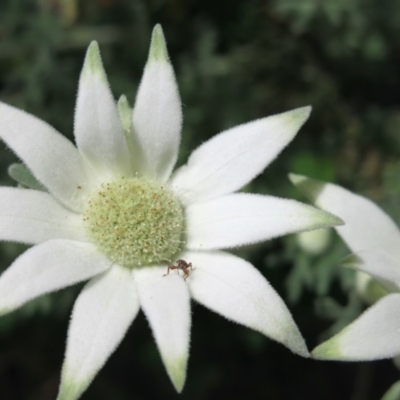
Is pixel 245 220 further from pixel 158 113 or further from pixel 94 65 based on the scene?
pixel 94 65

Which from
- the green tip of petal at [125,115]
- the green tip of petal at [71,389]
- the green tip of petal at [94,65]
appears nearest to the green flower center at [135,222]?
the green tip of petal at [125,115]

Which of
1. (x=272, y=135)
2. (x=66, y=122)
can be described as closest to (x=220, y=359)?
(x=66, y=122)

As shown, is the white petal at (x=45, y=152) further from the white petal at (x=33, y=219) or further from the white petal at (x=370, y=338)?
the white petal at (x=370, y=338)

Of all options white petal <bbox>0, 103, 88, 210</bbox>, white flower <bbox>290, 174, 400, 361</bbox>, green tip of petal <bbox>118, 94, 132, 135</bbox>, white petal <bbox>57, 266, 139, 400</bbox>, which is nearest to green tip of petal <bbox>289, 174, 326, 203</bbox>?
white flower <bbox>290, 174, 400, 361</bbox>

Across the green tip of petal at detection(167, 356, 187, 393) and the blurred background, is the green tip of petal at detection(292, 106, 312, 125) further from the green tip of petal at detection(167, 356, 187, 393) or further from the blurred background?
the blurred background

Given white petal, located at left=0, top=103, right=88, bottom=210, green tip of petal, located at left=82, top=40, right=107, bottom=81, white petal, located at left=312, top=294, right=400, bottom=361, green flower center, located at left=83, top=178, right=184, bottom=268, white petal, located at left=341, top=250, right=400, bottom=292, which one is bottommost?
white petal, located at left=312, top=294, right=400, bottom=361

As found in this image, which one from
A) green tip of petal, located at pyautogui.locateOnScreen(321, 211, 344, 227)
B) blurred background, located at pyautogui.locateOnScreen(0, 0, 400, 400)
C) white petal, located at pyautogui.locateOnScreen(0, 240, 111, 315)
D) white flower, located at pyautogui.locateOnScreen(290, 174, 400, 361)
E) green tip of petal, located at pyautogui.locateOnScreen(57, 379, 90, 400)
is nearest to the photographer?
green tip of petal, located at pyautogui.locateOnScreen(57, 379, 90, 400)

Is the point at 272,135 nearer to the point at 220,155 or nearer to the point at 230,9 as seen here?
the point at 220,155
